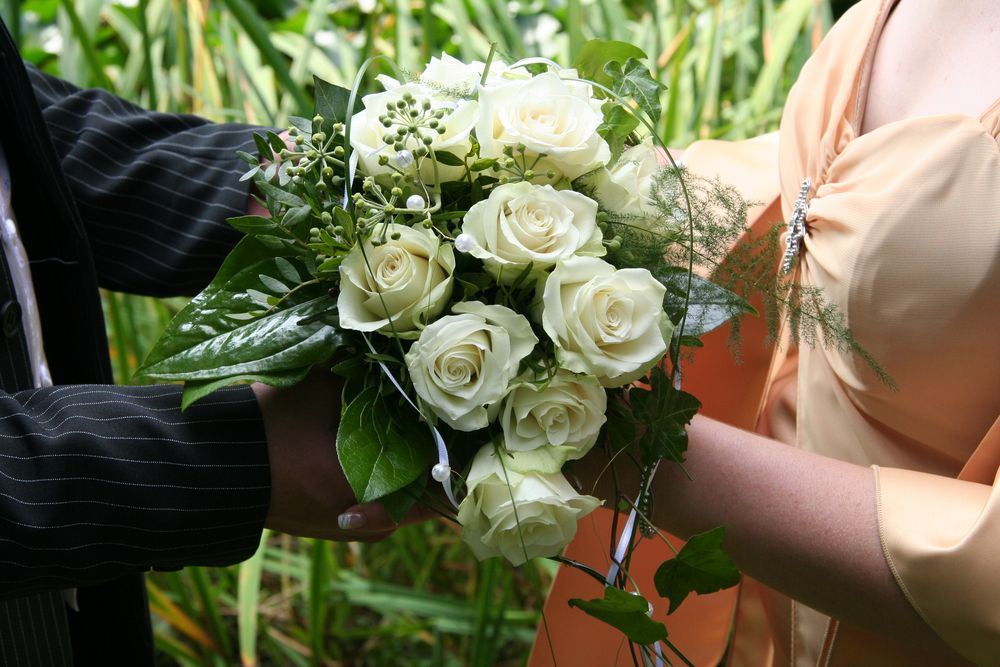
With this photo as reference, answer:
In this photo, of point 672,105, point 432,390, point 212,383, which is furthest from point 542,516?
point 672,105

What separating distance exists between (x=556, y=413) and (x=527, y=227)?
0.43 feet

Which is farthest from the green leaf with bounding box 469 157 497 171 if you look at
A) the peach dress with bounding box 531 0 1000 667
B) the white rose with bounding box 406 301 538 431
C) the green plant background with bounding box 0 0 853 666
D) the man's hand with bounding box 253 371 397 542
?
the green plant background with bounding box 0 0 853 666

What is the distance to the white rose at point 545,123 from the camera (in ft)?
2.05

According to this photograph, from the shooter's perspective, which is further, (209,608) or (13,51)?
(209,608)

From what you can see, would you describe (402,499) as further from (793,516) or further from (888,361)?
(888,361)

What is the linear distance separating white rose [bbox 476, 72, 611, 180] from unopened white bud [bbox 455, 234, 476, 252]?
0.08 m

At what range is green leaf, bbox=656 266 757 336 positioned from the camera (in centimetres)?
68

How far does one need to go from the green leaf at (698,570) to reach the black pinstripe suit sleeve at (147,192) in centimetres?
61

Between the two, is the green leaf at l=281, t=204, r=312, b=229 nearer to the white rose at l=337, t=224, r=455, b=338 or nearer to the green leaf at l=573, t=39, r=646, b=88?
A: the white rose at l=337, t=224, r=455, b=338

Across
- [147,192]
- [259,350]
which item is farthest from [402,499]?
[147,192]

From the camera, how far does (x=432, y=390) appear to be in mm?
601

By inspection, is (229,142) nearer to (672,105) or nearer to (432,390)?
(432,390)

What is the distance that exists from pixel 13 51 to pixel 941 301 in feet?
2.92

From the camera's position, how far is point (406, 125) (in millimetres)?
626
